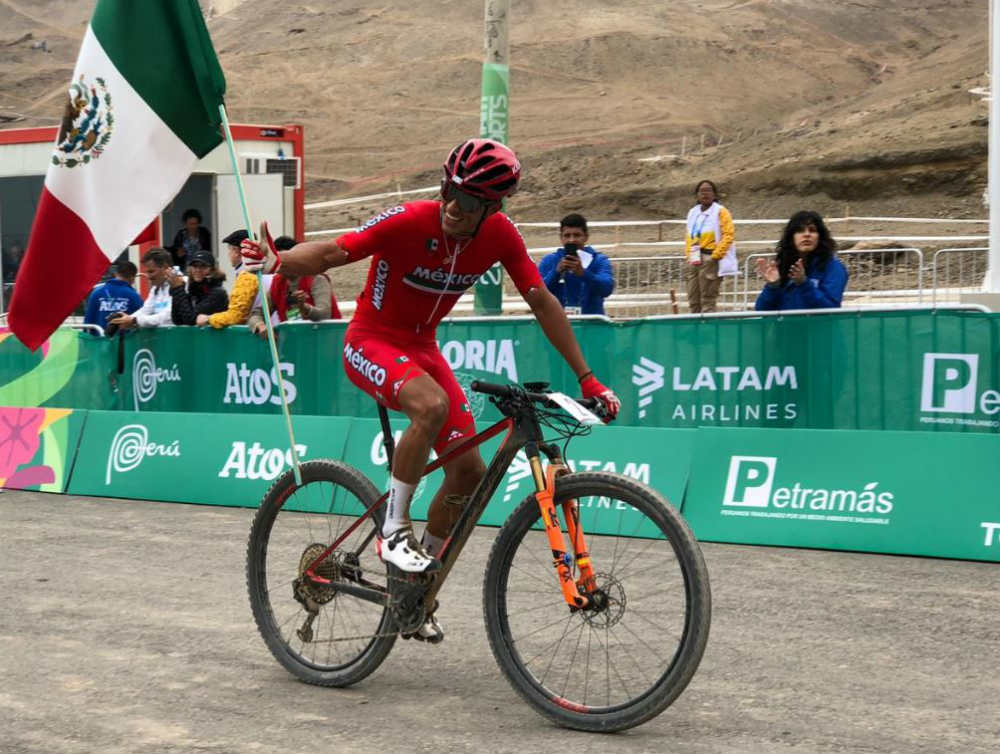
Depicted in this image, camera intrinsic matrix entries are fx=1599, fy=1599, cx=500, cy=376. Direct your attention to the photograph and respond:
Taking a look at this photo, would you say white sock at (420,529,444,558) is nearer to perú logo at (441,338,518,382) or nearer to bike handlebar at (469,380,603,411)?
bike handlebar at (469,380,603,411)

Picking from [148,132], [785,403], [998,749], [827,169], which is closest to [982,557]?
[785,403]

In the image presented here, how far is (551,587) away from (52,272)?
294 cm

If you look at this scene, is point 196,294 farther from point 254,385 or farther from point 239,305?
point 254,385

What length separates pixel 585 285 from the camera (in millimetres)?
12930

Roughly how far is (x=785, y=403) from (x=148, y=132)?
5.33 meters

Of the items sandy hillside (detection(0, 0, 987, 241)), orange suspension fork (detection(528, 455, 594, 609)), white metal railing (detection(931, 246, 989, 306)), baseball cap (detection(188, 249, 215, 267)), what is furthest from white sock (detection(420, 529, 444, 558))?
sandy hillside (detection(0, 0, 987, 241))

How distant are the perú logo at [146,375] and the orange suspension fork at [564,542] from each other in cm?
838

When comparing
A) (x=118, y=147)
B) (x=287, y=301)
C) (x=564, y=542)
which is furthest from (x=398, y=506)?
(x=287, y=301)

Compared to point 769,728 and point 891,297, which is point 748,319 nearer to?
point 769,728

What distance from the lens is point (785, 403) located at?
11016 mm

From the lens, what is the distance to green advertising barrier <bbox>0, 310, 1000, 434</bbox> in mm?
10445

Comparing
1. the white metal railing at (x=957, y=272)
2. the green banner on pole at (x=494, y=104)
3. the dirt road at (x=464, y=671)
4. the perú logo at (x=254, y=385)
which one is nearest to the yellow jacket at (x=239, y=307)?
the perú logo at (x=254, y=385)

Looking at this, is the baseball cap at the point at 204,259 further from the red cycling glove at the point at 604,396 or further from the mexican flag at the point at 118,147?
the red cycling glove at the point at 604,396

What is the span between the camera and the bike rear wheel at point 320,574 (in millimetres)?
6297
